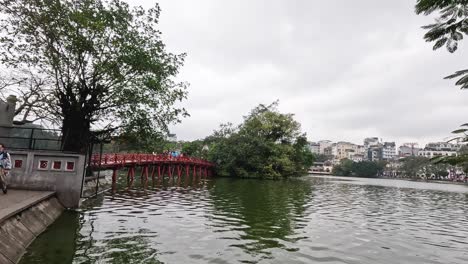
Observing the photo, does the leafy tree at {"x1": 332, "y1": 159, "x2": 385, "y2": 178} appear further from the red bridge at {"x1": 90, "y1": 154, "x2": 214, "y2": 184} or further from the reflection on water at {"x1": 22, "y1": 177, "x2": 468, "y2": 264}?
the reflection on water at {"x1": 22, "y1": 177, "x2": 468, "y2": 264}

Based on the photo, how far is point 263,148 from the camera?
2357 inches

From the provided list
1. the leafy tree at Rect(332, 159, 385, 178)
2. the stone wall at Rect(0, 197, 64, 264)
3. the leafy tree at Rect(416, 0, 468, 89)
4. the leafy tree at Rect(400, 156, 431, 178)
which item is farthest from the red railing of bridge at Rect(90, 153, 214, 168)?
the leafy tree at Rect(400, 156, 431, 178)

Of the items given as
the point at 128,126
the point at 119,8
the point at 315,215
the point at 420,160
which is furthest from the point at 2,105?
the point at 420,160

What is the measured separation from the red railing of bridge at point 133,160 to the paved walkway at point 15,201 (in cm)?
792

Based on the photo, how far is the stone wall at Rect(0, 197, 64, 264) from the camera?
6.87 m

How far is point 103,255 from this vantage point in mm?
8102

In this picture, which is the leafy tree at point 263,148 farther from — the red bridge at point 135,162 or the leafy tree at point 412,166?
the leafy tree at point 412,166

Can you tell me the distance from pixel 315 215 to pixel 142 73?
506 inches

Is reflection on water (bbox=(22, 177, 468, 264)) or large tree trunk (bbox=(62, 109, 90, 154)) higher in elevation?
large tree trunk (bbox=(62, 109, 90, 154))

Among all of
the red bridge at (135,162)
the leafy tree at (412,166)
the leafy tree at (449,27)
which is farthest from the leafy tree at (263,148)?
the leafy tree at (412,166)

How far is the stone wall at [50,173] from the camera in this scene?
42.7 ft

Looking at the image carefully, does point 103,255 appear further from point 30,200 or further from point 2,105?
point 2,105

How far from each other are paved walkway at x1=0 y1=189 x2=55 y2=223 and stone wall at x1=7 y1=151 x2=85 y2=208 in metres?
0.73

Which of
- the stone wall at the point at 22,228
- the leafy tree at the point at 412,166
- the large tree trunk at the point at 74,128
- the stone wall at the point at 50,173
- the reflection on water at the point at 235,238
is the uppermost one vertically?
the leafy tree at the point at 412,166
